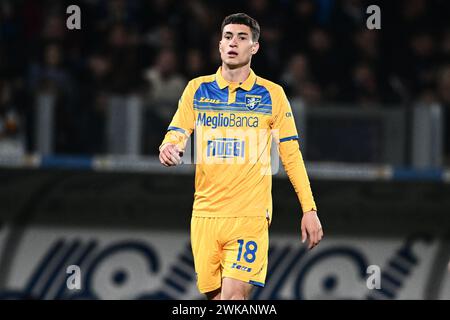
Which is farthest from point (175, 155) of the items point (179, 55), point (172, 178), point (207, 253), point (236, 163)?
point (179, 55)

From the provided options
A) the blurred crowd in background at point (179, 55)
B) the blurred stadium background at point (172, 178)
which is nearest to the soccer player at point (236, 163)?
the blurred stadium background at point (172, 178)

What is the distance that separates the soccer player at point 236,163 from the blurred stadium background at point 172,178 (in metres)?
3.68

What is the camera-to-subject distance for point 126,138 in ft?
37.1

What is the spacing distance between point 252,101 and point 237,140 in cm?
25

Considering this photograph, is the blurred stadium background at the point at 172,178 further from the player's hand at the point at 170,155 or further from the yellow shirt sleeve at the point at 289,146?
the player's hand at the point at 170,155

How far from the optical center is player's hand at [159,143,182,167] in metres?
6.63

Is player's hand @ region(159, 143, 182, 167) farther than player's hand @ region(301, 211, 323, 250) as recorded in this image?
No

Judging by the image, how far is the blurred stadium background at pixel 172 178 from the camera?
1125cm

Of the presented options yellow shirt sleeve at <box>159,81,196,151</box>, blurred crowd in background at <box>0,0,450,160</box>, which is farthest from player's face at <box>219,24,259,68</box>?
blurred crowd in background at <box>0,0,450,160</box>

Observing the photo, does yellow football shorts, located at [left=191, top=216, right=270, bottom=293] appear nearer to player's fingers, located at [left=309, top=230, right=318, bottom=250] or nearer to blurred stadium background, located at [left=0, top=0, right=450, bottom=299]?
player's fingers, located at [left=309, top=230, right=318, bottom=250]

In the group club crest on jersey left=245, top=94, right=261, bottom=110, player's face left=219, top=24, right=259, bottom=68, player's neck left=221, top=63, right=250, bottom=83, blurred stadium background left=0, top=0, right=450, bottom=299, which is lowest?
blurred stadium background left=0, top=0, right=450, bottom=299

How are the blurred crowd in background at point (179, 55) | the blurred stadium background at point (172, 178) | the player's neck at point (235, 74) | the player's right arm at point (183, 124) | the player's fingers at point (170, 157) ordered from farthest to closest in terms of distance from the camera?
the blurred crowd in background at point (179, 55) → the blurred stadium background at point (172, 178) → the player's neck at point (235, 74) → the player's right arm at point (183, 124) → the player's fingers at point (170, 157)

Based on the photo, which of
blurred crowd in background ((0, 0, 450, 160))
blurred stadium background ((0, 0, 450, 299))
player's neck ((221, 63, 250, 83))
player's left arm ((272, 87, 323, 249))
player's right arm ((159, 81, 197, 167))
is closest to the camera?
player's right arm ((159, 81, 197, 167))

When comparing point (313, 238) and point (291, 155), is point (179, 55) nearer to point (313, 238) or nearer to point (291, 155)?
point (291, 155)
